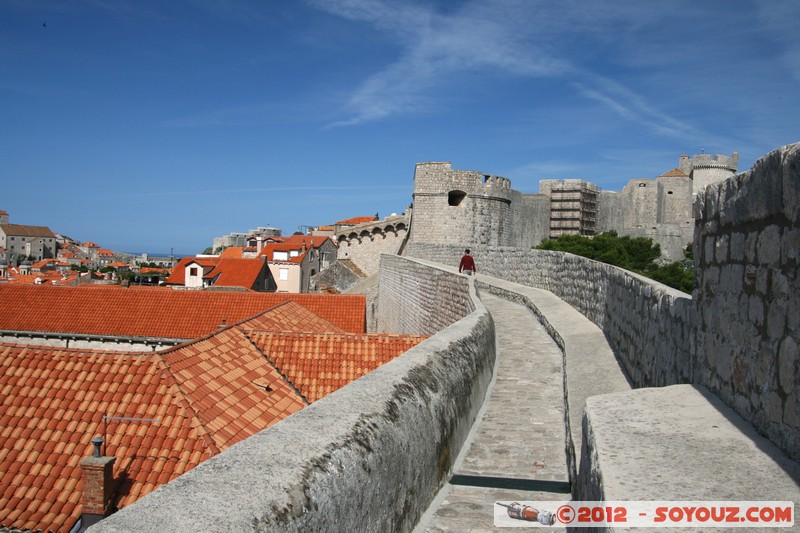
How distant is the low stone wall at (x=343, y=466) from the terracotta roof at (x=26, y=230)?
155441 millimetres

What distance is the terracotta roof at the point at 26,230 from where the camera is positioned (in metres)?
138

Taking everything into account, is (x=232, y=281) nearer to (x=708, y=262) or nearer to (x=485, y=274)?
(x=485, y=274)

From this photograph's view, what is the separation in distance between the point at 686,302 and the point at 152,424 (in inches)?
240

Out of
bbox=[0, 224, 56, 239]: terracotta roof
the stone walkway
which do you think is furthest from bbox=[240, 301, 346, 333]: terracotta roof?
bbox=[0, 224, 56, 239]: terracotta roof

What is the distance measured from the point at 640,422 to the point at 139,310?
67.4ft

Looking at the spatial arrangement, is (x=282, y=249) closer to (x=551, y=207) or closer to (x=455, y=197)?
(x=551, y=207)

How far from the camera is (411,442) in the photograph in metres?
3.14

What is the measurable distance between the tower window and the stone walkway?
23.7 metres

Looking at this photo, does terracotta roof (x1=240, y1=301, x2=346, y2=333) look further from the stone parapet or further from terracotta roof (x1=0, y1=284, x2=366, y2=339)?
the stone parapet

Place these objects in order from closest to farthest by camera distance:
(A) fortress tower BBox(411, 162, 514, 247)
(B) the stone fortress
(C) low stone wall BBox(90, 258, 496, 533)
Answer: (C) low stone wall BBox(90, 258, 496, 533) → (B) the stone fortress → (A) fortress tower BBox(411, 162, 514, 247)

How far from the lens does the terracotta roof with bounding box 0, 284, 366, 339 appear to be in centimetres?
2038

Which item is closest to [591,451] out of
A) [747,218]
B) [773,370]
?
[773,370]

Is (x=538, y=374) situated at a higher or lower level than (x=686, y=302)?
lower

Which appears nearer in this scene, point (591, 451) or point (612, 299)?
point (591, 451)
